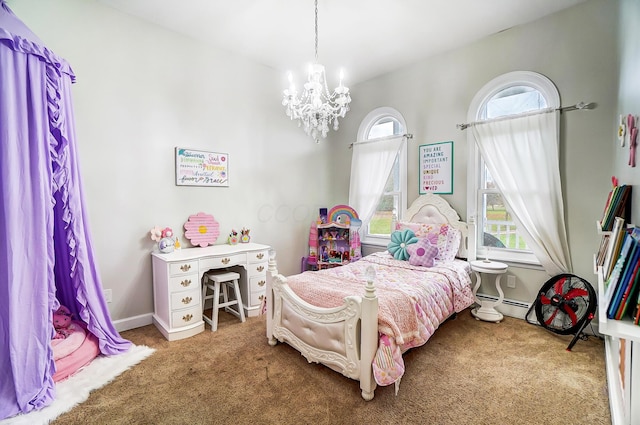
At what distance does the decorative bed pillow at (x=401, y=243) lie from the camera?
328 cm

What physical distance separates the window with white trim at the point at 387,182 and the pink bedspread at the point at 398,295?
1.15m

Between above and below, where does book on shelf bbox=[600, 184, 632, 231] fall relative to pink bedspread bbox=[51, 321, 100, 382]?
above

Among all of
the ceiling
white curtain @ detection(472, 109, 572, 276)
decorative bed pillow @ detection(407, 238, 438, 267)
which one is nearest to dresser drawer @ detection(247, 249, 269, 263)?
decorative bed pillow @ detection(407, 238, 438, 267)

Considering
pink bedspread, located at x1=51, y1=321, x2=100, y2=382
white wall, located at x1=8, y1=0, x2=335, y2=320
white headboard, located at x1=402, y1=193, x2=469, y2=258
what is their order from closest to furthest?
pink bedspread, located at x1=51, y1=321, x2=100, y2=382 < white wall, located at x1=8, y1=0, x2=335, y2=320 < white headboard, located at x1=402, y1=193, x2=469, y2=258

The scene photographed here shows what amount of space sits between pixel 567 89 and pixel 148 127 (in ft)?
13.5

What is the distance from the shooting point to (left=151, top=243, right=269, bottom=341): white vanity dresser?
2705 millimetres

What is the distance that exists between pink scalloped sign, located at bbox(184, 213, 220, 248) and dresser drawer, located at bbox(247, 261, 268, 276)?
1.88 ft

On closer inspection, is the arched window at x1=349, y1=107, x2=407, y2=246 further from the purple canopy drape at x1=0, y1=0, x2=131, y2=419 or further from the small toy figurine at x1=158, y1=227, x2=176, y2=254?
the purple canopy drape at x1=0, y1=0, x2=131, y2=419

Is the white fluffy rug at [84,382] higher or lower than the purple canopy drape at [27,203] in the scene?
lower

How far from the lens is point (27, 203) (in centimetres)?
185

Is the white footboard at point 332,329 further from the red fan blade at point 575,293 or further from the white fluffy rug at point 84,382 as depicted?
the red fan blade at point 575,293

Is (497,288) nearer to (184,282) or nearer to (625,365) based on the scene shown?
(625,365)

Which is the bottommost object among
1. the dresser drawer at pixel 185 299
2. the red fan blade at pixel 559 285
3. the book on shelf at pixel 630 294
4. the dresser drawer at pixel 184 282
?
the dresser drawer at pixel 185 299

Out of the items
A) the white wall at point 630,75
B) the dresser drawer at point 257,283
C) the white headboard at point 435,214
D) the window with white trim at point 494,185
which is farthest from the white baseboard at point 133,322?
the white wall at point 630,75
